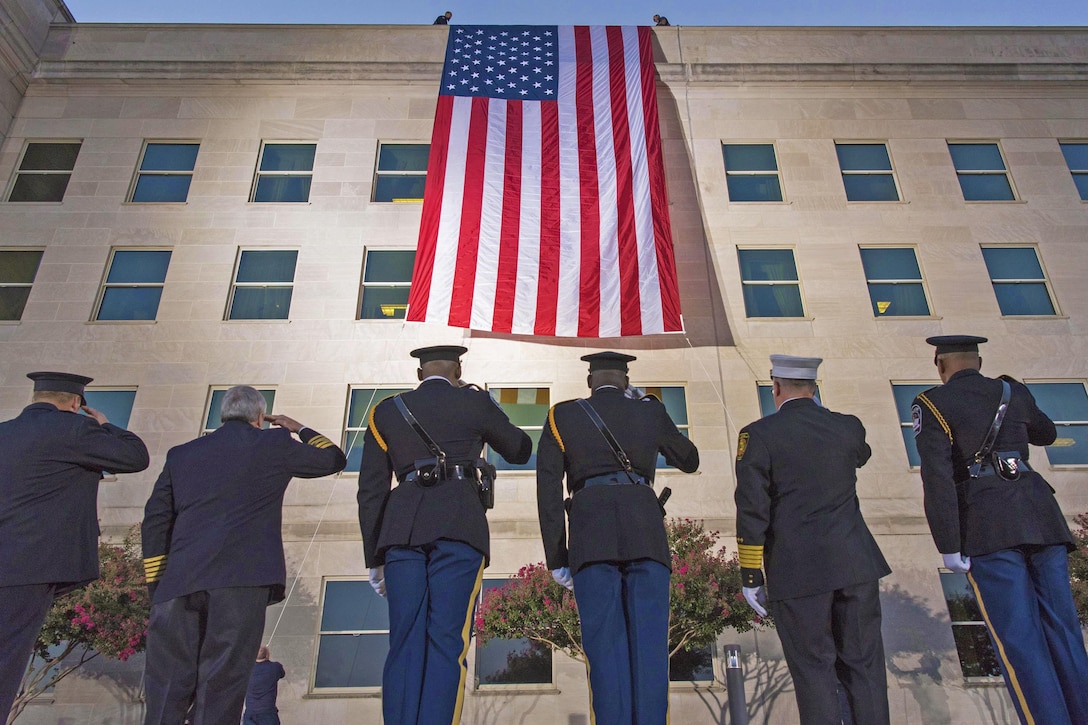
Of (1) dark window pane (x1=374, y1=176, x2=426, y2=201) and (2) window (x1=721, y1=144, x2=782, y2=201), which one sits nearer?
(1) dark window pane (x1=374, y1=176, x2=426, y2=201)

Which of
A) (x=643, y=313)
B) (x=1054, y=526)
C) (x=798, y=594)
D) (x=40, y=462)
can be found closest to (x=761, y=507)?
(x=798, y=594)

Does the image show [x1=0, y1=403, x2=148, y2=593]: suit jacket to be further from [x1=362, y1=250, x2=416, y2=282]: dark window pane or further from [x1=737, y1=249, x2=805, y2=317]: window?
[x1=737, y1=249, x2=805, y2=317]: window

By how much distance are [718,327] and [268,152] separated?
12227 mm

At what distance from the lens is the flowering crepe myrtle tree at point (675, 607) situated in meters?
10.6

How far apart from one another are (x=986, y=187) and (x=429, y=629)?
63.6ft

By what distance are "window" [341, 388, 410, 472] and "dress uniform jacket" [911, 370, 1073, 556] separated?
1151 cm

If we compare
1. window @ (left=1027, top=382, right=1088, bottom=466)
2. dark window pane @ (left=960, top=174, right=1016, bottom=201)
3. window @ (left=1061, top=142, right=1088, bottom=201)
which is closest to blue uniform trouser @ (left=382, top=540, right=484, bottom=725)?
window @ (left=1027, top=382, right=1088, bottom=466)

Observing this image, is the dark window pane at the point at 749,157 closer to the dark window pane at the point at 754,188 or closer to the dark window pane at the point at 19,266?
the dark window pane at the point at 754,188

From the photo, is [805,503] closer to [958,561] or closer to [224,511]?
[958,561]

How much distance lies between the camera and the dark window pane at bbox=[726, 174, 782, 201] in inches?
710

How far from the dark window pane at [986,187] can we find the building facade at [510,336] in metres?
0.18

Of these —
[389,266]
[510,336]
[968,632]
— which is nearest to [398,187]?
[389,266]

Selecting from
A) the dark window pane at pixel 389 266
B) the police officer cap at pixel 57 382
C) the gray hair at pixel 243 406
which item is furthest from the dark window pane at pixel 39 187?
the gray hair at pixel 243 406

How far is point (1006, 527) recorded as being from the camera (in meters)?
4.67
